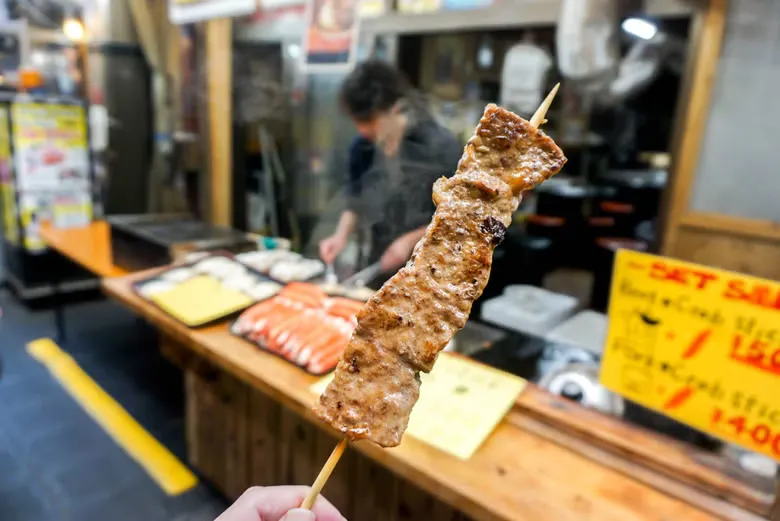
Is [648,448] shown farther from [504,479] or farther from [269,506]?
[269,506]

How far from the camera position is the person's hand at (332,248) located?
2.97m

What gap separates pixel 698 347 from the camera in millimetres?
1482

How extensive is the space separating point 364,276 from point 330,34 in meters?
1.66

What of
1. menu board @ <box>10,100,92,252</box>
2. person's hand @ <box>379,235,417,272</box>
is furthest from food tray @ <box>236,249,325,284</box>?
menu board @ <box>10,100,92,252</box>

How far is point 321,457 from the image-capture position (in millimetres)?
2486

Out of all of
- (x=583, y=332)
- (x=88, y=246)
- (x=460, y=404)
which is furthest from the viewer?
(x=88, y=246)

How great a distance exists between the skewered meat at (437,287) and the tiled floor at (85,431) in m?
2.50

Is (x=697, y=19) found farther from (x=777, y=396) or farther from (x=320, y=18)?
(x=320, y=18)

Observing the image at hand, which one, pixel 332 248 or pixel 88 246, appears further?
pixel 88 246

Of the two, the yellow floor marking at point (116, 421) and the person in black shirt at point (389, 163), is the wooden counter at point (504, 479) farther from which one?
the yellow floor marking at point (116, 421)

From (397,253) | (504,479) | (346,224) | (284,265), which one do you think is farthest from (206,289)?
(504,479)

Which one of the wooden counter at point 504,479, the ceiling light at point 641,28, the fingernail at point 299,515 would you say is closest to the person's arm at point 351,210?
the wooden counter at point 504,479

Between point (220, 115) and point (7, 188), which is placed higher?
point (220, 115)

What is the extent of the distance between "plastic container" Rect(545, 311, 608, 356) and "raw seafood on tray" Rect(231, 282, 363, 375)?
0.88m
